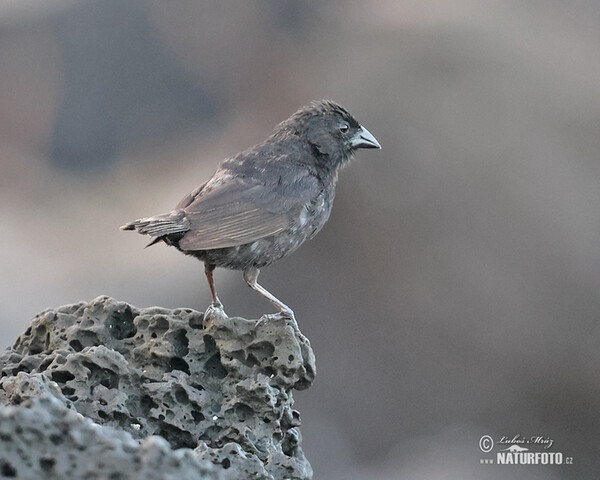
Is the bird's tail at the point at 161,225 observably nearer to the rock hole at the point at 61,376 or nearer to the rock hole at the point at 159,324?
the rock hole at the point at 159,324

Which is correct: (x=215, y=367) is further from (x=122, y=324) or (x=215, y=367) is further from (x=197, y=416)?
(x=122, y=324)

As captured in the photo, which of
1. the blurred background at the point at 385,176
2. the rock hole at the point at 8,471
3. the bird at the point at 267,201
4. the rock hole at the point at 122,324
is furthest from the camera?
the blurred background at the point at 385,176

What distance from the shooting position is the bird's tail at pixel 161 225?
424 centimetres

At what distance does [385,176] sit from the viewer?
8.41 meters

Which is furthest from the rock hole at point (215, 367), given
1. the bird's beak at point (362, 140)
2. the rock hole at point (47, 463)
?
the rock hole at point (47, 463)

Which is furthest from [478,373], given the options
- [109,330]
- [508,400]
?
[109,330]

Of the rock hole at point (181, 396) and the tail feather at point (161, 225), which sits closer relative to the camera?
the rock hole at point (181, 396)

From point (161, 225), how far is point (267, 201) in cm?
53

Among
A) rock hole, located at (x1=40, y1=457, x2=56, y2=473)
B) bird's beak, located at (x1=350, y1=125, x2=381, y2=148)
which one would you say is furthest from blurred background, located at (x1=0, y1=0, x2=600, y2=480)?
rock hole, located at (x1=40, y1=457, x2=56, y2=473)

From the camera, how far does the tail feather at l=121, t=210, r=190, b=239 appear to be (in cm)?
424

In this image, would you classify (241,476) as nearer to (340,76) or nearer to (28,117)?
(340,76)

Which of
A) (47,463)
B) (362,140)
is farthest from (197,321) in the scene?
(47,463)

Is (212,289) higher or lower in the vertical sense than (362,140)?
lower

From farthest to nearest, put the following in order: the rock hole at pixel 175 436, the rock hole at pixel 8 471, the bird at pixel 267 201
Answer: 1. the bird at pixel 267 201
2. the rock hole at pixel 175 436
3. the rock hole at pixel 8 471
